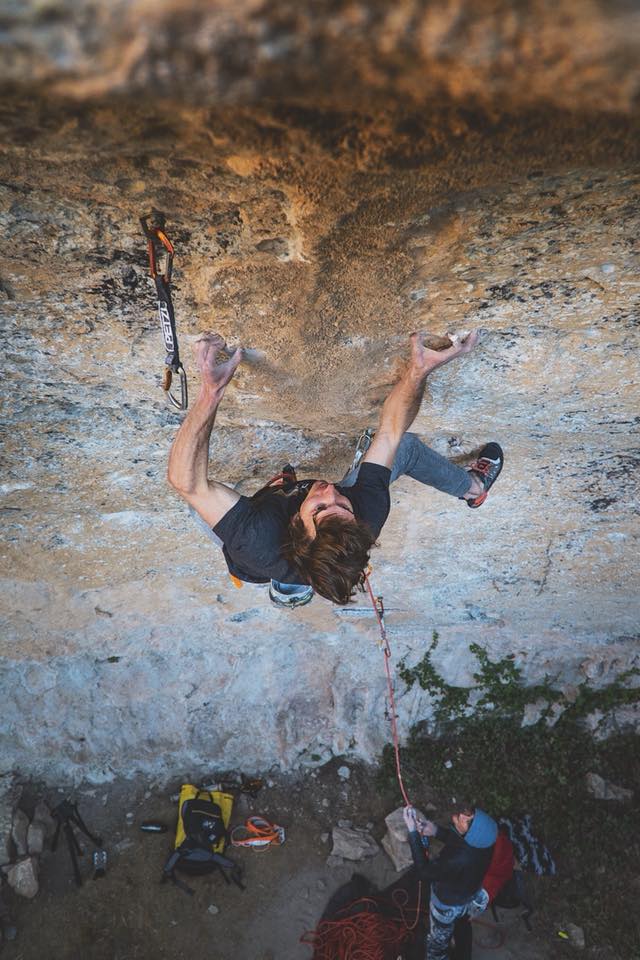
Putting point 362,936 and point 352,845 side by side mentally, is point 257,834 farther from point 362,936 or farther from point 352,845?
point 362,936

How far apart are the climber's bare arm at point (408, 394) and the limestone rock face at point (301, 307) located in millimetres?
94

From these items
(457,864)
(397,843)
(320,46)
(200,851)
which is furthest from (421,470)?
(200,851)

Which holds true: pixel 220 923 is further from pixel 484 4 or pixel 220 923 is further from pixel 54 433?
pixel 484 4

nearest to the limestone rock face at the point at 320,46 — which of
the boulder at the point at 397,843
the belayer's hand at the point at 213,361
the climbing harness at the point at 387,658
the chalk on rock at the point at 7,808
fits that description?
the belayer's hand at the point at 213,361

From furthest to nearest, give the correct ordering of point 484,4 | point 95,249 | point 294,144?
1. point 95,249
2. point 294,144
3. point 484,4

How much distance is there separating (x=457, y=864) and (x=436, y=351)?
3847 millimetres

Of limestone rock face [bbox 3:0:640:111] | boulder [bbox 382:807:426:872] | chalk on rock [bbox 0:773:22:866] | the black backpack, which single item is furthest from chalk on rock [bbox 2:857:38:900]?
limestone rock face [bbox 3:0:640:111]

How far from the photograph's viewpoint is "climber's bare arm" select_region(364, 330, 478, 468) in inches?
84.6

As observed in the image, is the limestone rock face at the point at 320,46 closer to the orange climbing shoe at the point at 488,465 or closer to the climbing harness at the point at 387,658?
the orange climbing shoe at the point at 488,465

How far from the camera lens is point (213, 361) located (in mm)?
2008

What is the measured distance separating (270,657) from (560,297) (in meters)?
4.34

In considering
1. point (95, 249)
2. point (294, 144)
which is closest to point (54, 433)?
point (95, 249)

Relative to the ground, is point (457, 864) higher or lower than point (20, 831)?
higher

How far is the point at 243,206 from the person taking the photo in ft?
5.02
